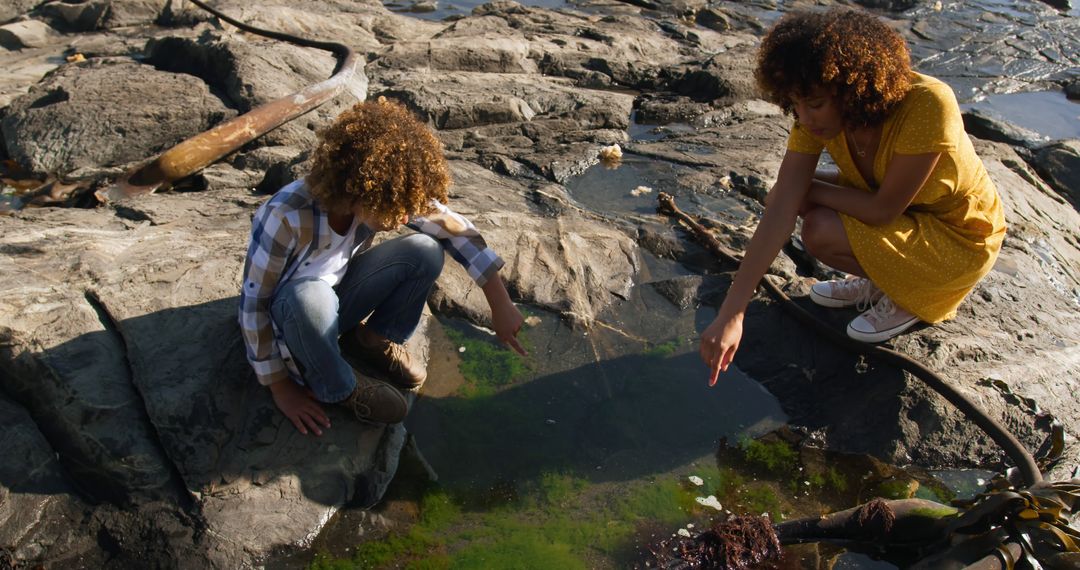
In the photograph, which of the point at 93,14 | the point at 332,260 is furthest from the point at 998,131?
the point at 93,14

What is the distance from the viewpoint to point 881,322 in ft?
10.3

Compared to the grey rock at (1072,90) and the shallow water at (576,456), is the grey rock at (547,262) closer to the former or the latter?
the shallow water at (576,456)

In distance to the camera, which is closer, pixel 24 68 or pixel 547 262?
pixel 547 262

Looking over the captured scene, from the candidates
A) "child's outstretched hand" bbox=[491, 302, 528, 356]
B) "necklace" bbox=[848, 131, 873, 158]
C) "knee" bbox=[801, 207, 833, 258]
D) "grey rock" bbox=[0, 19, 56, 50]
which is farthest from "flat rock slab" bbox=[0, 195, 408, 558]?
"grey rock" bbox=[0, 19, 56, 50]

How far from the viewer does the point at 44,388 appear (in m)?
2.55

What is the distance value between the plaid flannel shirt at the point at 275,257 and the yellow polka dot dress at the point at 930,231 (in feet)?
5.10

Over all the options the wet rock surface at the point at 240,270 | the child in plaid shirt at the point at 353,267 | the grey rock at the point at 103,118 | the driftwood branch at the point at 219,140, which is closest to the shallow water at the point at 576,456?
the wet rock surface at the point at 240,270

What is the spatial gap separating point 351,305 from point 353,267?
0.13 meters

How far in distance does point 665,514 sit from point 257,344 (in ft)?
4.78

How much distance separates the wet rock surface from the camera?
252 centimetres

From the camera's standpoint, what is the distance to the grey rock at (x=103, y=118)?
16.6ft

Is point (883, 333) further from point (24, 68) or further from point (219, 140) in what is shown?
point (24, 68)

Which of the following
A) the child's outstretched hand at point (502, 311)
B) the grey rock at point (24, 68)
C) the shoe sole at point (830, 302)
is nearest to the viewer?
the child's outstretched hand at point (502, 311)

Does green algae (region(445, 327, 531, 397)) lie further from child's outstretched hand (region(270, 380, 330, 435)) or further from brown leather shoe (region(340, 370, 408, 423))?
child's outstretched hand (region(270, 380, 330, 435))
